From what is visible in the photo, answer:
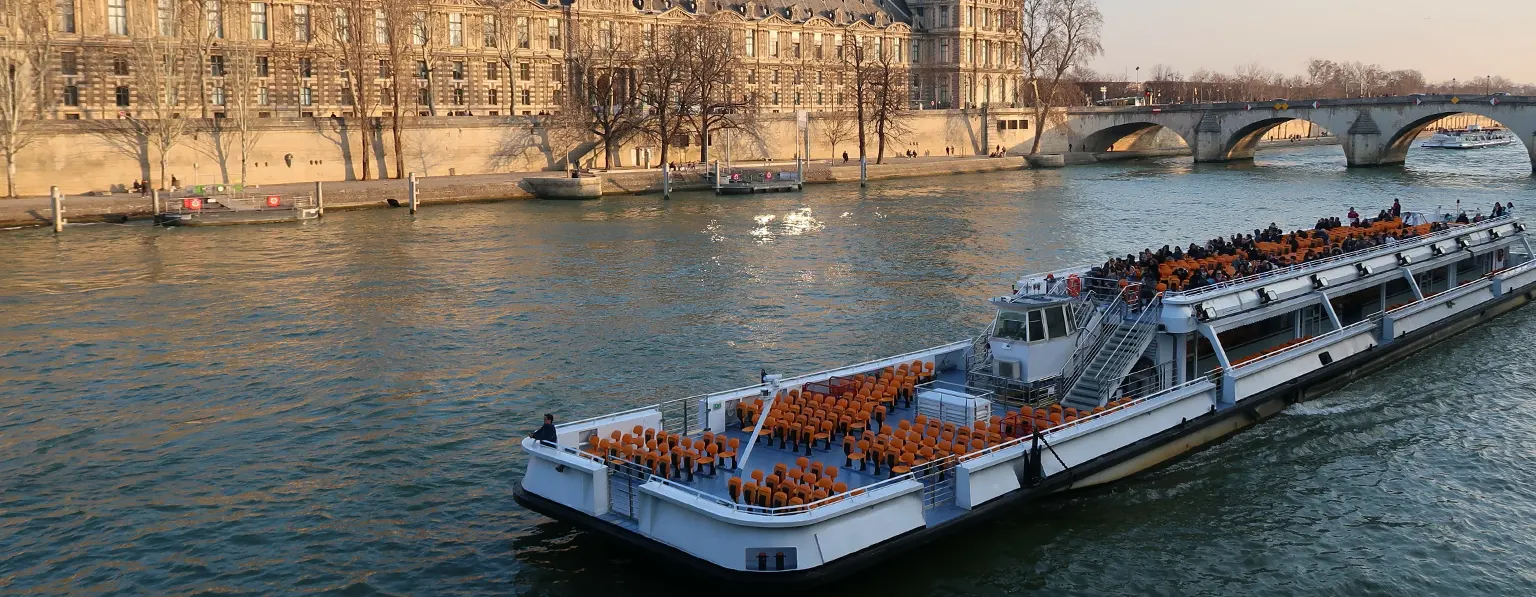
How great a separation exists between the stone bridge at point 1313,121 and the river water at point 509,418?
42203 millimetres

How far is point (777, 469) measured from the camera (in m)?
16.4

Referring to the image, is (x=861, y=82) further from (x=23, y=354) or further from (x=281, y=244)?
(x=23, y=354)

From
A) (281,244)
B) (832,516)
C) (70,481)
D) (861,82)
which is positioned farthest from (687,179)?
(832,516)

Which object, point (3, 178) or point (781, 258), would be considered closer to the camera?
point (781, 258)

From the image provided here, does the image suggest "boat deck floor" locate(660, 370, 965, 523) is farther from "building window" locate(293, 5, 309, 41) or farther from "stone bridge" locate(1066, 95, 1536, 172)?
"stone bridge" locate(1066, 95, 1536, 172)

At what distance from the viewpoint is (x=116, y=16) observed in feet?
217

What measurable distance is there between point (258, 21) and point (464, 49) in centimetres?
1279

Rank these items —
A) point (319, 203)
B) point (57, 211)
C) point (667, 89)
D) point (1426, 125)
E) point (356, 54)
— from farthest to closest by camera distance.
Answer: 1. point (1426, 125)
2. point (667, 89)
3. point (356, 54)
4. point (319, 203)
5. point (57, 211)

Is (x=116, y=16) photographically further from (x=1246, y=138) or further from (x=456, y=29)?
(x=1246, y=138)

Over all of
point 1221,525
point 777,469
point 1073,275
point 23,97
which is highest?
point 23,97

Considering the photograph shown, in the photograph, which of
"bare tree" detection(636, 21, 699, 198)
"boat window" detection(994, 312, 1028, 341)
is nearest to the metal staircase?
"boat window" detection(994, 312, 1028, 341)

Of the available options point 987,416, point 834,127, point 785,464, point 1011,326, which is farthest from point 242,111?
point 987,416

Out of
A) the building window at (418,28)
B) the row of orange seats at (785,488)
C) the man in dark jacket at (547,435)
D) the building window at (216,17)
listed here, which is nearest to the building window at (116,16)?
the building window at (216,17)

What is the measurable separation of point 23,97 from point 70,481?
4207cm
